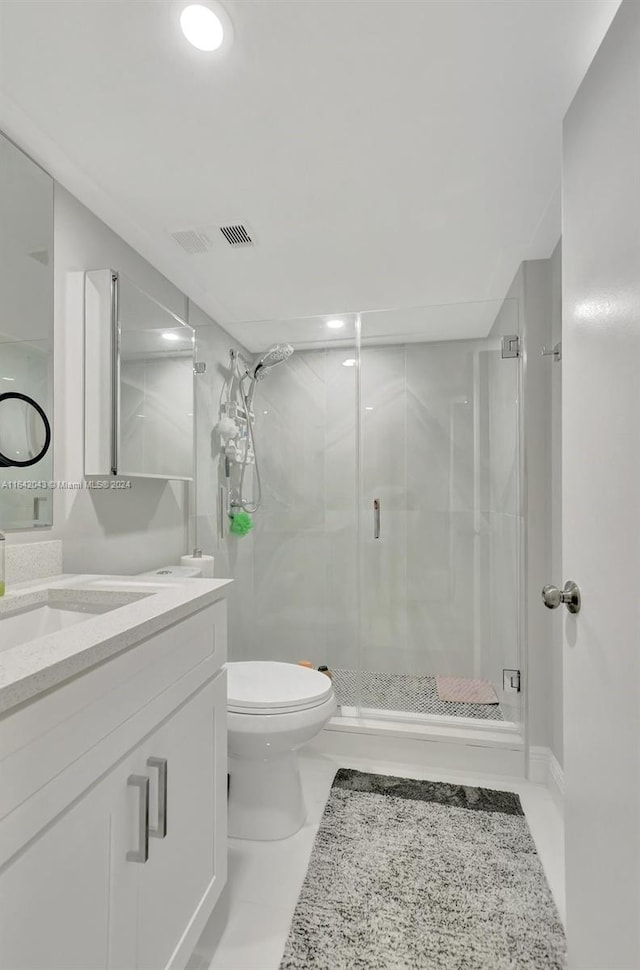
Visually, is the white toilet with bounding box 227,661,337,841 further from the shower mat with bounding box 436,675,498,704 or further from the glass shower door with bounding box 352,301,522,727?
the shower mat with bounding box 436,675,498,704

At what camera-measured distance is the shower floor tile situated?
243 centimetres

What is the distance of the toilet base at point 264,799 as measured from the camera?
1735 mm

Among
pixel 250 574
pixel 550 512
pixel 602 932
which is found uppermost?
pixel 550 512

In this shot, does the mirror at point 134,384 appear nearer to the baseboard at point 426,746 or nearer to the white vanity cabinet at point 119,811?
the white vanity cabinet at point 119,811

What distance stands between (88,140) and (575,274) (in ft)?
4.44

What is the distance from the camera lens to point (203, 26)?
1.06 m

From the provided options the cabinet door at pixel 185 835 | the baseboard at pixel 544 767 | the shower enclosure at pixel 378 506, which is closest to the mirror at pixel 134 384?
the shower enclosure at pixel 378 506

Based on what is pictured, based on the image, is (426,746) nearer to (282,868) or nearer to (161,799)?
(282,868)

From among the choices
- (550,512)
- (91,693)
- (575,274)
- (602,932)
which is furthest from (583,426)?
(550,512)

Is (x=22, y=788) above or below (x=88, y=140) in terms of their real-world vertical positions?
below

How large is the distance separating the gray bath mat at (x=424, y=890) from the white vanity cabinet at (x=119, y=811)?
37 cm

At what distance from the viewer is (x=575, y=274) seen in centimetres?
103

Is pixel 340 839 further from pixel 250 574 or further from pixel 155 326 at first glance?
→ pixel 155 326

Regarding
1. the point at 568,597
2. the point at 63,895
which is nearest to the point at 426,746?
the point at 568,597
